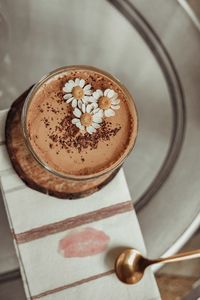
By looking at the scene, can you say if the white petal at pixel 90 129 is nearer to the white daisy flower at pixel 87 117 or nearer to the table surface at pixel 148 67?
the white daisy flower at pixel 87 117

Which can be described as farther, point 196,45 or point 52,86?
point 196,45

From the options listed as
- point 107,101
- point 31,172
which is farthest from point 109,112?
point 31,172

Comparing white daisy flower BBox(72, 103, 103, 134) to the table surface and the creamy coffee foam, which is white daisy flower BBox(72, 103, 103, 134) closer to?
the creamy coffee foam

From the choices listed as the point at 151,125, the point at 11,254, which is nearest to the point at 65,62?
the point at 151,125

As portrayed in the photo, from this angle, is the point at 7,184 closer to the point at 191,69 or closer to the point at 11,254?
the point at 11,254

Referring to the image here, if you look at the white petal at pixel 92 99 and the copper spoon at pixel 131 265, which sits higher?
the white petal at pixel 92 99

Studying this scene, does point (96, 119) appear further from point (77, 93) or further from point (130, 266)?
point (130, 266)

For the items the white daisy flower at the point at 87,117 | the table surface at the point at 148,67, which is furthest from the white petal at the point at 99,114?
the table surface at the point at 148,67
